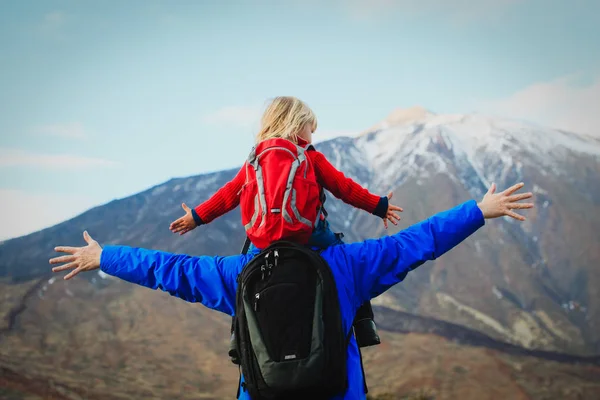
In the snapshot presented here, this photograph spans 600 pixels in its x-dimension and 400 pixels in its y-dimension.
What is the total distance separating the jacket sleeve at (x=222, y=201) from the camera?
2.32 metres

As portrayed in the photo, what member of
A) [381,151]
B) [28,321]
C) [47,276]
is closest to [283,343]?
[28,321]

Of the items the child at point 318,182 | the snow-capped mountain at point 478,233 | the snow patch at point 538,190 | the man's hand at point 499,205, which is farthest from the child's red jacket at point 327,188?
the snow patch at point 538,190

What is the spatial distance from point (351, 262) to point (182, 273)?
0.66 meters

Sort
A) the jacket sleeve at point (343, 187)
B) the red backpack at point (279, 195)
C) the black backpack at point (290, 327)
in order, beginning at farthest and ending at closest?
the jacket sleeve at point (343, 187) < the red backpack at point (279, 195) < the black backpack at point (290, 327)

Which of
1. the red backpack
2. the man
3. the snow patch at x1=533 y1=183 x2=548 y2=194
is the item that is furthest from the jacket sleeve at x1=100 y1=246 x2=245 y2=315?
the snow patch at x1=533 y1=183 x2=548 y2=194

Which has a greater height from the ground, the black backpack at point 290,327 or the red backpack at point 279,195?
the red backpack at point 279,195

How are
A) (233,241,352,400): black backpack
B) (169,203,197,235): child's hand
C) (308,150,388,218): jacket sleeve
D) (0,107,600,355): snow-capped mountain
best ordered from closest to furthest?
1. (233,241,352,400): black backpack
2. (308,150,388,218): jacket sleeve
3. (169,203,197,235): child's hand
4. (0,107,600,355): snow-capped mountain

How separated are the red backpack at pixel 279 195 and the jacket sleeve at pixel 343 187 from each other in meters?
0.13

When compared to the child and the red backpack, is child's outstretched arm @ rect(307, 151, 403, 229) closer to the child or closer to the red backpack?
the child

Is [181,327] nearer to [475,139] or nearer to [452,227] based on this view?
[475,139]

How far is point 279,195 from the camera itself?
1961 mm

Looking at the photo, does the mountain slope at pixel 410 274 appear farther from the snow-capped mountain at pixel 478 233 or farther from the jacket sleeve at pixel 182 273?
the jacket sleeve at pixel 182 273

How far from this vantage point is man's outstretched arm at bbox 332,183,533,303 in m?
2.03

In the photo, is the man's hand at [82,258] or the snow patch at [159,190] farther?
the snow patch at [159,190]
